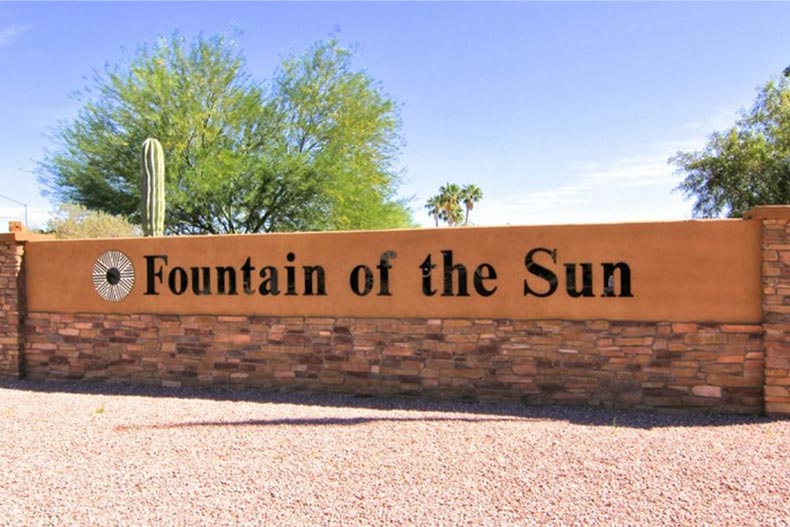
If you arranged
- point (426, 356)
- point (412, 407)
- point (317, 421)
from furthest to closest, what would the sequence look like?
point (426, 356) → point (412, 407) → point (317, 421)

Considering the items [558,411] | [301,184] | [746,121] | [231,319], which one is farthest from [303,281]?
[746,121]

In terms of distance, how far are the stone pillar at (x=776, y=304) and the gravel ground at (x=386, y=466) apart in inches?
15.4

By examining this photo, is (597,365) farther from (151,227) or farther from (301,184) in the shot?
(301,184)

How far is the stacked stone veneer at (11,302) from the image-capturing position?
971 cm

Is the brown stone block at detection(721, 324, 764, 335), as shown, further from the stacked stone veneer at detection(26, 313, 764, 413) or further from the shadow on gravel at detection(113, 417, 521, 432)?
the shadow on gravel at detection(113, 417, 521, 432)

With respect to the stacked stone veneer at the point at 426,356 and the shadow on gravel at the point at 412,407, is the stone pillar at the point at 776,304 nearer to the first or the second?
the stacked stone veneer at the point at 426,356

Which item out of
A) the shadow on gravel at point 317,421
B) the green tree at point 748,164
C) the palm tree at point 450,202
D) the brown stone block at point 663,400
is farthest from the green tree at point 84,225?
the palm tree at point 450,202

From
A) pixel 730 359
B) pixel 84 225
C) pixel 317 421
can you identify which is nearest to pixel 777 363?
pixel 730 359

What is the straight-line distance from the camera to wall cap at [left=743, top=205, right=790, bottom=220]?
6836mm

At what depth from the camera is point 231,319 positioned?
348 inches

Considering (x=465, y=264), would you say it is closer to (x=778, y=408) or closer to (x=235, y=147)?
(x=778, y=408)

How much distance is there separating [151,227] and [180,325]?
420 centimetres

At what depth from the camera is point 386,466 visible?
5258mm

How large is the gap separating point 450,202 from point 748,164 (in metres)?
32.9
